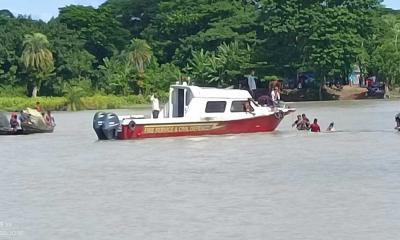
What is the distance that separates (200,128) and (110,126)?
344 centimetres

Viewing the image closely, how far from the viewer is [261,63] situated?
75.4m

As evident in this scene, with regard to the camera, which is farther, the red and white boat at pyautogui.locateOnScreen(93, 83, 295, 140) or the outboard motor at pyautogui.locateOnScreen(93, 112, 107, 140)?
the outboard motor at pyautogui.locateOnScreen(93, 112, 107, 140)

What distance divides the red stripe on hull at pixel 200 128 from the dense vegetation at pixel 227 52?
32788 mm

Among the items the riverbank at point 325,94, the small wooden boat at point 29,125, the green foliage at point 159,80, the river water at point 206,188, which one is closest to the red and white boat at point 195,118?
the river water at point 206,188

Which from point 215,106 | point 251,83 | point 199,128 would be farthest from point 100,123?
point 251,83

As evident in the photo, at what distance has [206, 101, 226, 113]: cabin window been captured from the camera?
35625 mm

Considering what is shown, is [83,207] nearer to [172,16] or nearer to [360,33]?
[360,33]

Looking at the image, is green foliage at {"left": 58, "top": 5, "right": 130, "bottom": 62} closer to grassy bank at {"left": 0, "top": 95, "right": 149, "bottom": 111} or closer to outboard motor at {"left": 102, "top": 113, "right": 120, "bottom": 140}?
grassy bank at {"left": 0, "top": 95, "right": 149, "bottom": 111}

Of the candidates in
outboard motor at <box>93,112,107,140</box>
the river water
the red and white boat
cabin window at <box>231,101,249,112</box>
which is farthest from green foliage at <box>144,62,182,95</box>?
the river water

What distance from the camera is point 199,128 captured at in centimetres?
3531

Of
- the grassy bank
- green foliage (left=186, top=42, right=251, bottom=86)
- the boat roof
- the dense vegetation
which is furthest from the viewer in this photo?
green foliage (left=186, top=42, right=251, bottom=86)

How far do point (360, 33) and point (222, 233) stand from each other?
60.6m

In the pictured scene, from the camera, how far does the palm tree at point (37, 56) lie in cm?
7312

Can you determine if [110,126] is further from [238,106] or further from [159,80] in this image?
[159,80]
